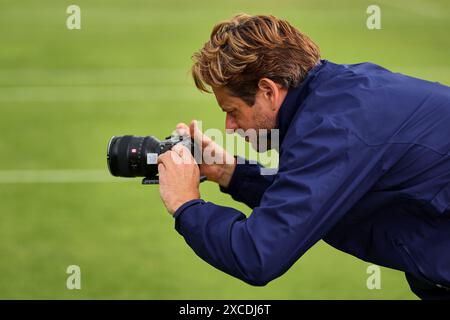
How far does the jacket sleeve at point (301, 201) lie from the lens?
3.46 meters

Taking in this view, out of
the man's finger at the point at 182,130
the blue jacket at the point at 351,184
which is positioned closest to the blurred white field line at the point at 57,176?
the man's finger at the point at 182,130

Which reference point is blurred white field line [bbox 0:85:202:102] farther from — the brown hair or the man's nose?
the brown hair

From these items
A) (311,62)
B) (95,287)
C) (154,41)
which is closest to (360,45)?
(154,41)

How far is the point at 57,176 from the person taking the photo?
8836 millimetres

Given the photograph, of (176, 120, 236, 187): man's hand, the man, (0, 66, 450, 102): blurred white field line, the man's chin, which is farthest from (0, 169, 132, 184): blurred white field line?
the man

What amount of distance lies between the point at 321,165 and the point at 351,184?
133 millimetres

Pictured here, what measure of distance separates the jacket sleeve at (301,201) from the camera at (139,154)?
74 centimetres

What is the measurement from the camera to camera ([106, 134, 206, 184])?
166 inches

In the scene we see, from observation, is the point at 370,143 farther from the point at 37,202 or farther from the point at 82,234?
the point at 37,202

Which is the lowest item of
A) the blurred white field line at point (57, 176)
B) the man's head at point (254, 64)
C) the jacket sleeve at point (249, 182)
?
the blurred white field line at point (57, 176)

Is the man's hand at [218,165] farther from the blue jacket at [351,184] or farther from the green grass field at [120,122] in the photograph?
the green grass field at [120,122]

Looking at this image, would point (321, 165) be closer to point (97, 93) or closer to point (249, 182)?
point (249, 182)

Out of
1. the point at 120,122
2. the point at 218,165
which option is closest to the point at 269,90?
the point at 218,165

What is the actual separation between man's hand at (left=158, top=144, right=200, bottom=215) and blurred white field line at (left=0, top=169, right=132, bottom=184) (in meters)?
4.85
